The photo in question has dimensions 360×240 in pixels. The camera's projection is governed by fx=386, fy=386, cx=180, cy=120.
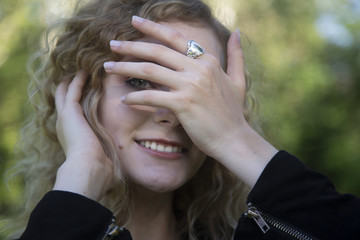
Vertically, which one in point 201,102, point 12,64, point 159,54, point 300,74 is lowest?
point 12,64

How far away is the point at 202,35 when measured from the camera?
1.90 m

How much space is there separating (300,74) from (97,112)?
4.62 m

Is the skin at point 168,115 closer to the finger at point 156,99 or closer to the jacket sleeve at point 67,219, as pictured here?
the finger at point 156,99

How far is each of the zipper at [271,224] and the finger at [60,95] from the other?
3.56 ft

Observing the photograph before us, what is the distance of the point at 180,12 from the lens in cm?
188

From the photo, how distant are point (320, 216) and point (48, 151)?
61.7 inches

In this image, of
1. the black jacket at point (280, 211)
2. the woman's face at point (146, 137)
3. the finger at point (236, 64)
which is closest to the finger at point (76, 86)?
the woman's face at point (146, 137)

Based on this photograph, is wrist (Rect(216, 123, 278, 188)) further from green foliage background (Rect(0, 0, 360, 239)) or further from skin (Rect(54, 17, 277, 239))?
green foliage background (Rect(0, 0, 360, 239))

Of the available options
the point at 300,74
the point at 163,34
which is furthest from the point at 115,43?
the point at 300,74

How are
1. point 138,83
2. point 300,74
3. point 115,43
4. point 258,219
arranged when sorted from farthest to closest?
point 300,74
point 138,83
point 115,43
point 258,219

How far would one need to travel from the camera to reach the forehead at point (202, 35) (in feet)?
6.10

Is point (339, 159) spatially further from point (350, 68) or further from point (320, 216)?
point (320, 216)

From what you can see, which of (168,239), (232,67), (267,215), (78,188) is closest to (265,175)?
(267,215)

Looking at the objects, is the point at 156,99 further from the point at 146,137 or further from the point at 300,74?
the point at 300,74
